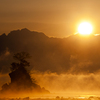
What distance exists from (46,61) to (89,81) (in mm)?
65067

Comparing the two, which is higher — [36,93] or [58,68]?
[58,68]

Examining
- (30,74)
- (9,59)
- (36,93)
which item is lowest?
(36,93)

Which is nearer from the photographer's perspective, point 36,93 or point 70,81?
point 36,93

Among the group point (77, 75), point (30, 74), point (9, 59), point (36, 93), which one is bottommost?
point (36, 93)

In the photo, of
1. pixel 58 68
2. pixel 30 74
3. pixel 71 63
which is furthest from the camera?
pixel 71 63

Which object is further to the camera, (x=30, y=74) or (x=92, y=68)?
(x=92, y=68)

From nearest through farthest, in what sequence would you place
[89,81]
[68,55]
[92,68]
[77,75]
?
[89,81] < [77,75] < [92,68] < [68,55]

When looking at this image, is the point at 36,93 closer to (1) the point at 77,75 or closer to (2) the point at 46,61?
(1) the point at 77,75

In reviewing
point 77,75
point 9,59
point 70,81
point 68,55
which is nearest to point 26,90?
point 70,81

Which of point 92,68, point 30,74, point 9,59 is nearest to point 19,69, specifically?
point 30,74

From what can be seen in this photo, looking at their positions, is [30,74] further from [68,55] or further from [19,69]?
[68,55]

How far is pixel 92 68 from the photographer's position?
153375 millimetres

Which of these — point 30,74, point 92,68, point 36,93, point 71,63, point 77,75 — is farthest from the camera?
point 71,63

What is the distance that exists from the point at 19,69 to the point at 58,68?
281 feet
